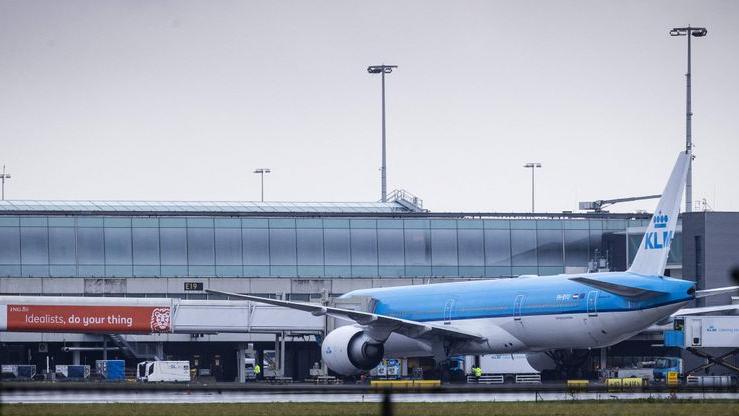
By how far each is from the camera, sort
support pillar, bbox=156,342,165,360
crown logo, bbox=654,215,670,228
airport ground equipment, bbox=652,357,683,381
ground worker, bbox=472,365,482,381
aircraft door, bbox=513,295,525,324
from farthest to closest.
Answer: support pillar, bbox=156,342,165,360
airport ground equipment, bbox=652,357,683,381
ground worker, bbox=472,365,482,381
aircraft door, bbox=513,295,525,324
crown logo, bbox=654,215,670,228

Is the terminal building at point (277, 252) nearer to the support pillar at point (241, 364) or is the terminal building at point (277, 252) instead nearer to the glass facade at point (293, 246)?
the glass facade at point (293, 246)

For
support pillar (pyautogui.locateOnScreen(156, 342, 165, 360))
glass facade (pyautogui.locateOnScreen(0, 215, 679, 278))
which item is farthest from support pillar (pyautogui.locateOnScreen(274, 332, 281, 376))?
glass facade (pyautogui.locateOnScreen(0, 215, 679, 278))

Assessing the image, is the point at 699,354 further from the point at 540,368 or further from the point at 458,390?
the point at 458,390

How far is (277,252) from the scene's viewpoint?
317ft

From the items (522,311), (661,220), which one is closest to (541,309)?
(522,311)

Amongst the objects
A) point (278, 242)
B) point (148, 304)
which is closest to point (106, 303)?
point (148, 304)

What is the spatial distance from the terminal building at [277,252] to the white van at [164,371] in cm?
1351

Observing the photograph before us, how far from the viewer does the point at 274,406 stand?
129ft

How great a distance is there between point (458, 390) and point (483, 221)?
82635mm

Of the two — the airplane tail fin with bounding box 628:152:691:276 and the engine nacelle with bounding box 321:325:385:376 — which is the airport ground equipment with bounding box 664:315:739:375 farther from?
the engine nacelle with bounding box 321:325:385:376

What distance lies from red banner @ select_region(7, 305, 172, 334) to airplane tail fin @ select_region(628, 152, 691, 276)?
30.7m

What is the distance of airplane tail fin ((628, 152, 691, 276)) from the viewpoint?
5375 cm

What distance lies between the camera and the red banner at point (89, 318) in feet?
234

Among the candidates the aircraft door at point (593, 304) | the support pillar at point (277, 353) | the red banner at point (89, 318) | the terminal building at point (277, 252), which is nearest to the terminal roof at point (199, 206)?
the terminal building at point (277, 252)
